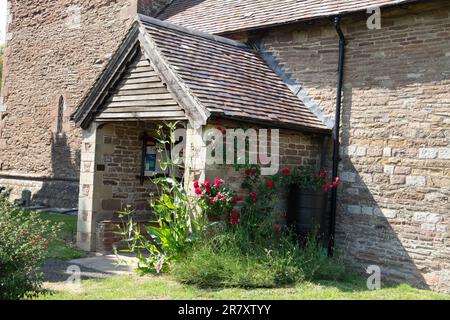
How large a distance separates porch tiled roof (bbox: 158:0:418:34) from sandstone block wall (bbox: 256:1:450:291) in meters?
0.28

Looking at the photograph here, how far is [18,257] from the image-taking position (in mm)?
5781

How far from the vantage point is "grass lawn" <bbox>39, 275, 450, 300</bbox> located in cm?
646

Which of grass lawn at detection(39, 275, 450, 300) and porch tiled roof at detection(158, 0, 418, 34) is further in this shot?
porch tiled roof at detection(158, 0, 418, 34)

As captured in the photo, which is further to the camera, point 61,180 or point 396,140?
point 61,180

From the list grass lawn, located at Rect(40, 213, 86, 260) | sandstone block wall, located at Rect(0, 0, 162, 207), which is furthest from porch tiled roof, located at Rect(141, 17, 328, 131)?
sandstone block wall, located at Rect(0, 0, 162, 207)

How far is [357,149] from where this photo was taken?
9.50m

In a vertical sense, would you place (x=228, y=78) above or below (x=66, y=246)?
above

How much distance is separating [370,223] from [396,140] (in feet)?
4.98

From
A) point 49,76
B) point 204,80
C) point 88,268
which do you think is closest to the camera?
point 88,268

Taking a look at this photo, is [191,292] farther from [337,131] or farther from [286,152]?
[337,131]

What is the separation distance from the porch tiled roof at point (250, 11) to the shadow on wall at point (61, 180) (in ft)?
16.5

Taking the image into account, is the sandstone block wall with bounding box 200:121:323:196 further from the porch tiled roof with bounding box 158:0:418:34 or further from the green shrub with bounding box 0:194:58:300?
the green shrub with bounding box 0:194:58:300

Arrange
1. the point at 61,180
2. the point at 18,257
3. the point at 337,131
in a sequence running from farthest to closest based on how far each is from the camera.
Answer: the point at 61,180 < the point at 337,131 < the point at 18,257

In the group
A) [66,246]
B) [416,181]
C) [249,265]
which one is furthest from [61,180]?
[416,181]
